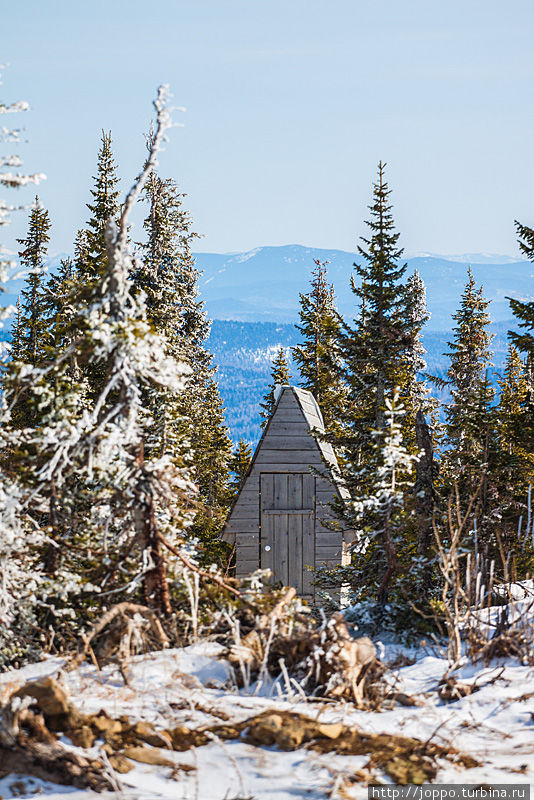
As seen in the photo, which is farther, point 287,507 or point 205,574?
point 287,507

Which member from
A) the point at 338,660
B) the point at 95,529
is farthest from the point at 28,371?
the point at 338,660

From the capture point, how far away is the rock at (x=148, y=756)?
197 inches

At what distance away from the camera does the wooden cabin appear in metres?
19.2

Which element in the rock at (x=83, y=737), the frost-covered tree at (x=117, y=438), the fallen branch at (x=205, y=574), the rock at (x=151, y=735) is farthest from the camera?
the fallen branch at (x=205, y=574)

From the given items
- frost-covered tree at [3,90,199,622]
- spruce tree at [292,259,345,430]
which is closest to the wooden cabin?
spruce tree at [292,259,345,430]

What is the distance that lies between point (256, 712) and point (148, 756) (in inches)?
46.3

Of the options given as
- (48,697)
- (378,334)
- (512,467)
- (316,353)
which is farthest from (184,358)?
(48,697)

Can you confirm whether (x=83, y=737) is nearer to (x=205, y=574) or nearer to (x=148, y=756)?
(x=148, y=756)

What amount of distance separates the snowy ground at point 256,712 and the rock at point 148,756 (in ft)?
0.15

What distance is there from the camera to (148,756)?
504 centimetres

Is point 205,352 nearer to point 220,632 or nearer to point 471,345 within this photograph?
point 471,345

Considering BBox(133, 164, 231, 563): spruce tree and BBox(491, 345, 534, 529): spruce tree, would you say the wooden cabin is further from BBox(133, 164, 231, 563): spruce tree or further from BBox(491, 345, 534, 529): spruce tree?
BBox(491, 345, 534, 529): spruce tree

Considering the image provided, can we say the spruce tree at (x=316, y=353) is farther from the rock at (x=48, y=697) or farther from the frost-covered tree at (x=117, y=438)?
the rock at (x=48, y=697)

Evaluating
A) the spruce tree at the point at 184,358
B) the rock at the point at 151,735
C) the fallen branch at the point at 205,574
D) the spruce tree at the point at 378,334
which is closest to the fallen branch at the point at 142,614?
the fallen branch at the point at 205,574
